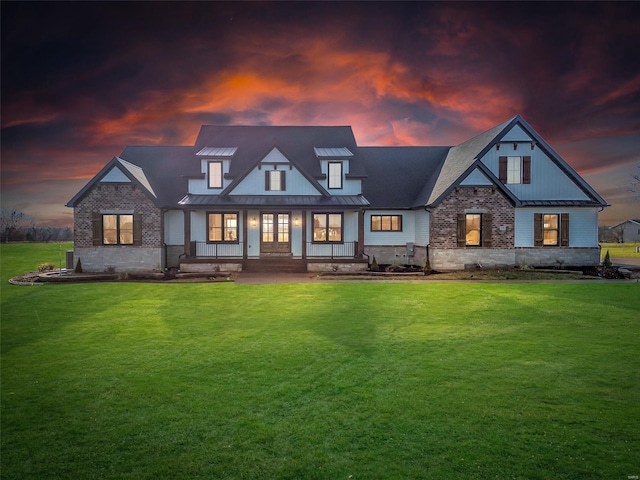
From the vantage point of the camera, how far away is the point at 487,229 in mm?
21578

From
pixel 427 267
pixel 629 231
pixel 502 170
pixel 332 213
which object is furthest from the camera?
pixel 629 231

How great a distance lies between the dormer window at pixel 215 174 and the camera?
915 inches

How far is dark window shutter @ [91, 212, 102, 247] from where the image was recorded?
21312 mm

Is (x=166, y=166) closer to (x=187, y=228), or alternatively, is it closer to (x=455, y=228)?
(x=187, y=228)

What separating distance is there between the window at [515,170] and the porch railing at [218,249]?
16.1m

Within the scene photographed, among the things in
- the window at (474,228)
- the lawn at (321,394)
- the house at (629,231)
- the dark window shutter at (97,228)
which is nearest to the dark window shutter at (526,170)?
the window at (474,228)

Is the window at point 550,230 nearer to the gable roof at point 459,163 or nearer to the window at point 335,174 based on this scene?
the gable roof at point 459,163

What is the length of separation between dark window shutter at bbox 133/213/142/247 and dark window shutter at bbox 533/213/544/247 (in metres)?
22.6

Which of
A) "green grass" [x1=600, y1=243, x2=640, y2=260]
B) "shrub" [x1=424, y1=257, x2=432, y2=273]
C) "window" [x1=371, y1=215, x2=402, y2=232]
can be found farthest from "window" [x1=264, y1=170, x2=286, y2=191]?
"green grass" [x1=600, y1=243, x2=640, y2=260]

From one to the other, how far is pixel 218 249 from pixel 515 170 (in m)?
18.2

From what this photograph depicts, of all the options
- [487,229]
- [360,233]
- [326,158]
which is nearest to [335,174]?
[326,158]

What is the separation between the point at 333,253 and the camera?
22922mm

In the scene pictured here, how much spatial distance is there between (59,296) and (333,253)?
13729 millimetres

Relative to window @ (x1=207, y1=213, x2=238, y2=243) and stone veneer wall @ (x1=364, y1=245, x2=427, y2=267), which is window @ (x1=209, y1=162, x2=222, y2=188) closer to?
window @ (x1=207, y1=213, x2=238, y2=243)
